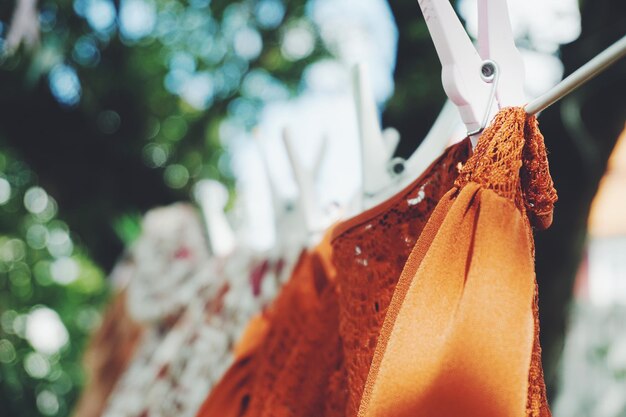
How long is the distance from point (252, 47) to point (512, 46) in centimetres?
291

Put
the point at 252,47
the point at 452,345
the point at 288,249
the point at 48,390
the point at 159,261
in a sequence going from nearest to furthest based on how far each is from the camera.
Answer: the point at 452,345, the point at 288,249, the point at 159,261, the point at 252,47, the point at 48,390

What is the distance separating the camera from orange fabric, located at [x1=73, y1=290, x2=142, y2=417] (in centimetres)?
155

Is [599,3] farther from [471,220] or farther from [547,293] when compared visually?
[471,220]

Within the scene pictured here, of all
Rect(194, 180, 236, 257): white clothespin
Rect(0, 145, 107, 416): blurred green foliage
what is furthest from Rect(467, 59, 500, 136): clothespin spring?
Rect(0, 145, 107, 416): blurred green foliage

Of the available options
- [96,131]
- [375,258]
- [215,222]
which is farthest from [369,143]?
[96,131]

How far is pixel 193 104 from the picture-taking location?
3.46m

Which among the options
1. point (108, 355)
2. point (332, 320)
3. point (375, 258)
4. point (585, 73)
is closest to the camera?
point (585, 73)

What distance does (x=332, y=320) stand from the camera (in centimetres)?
69

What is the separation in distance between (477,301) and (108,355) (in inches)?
56.2

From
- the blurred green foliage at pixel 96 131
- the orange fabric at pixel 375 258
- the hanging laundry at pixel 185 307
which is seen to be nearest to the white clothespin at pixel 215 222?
the hanging laundry at pixel 185 307

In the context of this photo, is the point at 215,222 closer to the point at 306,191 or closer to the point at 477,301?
the point at 306,191

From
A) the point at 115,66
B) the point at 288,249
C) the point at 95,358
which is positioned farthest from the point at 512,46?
the point at 115,66

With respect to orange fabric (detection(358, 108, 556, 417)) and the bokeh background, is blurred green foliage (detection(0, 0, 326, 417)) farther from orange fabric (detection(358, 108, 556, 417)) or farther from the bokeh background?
orange fabric (detection(358, 108, 556, 417))

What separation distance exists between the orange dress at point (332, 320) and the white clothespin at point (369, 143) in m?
0.04
